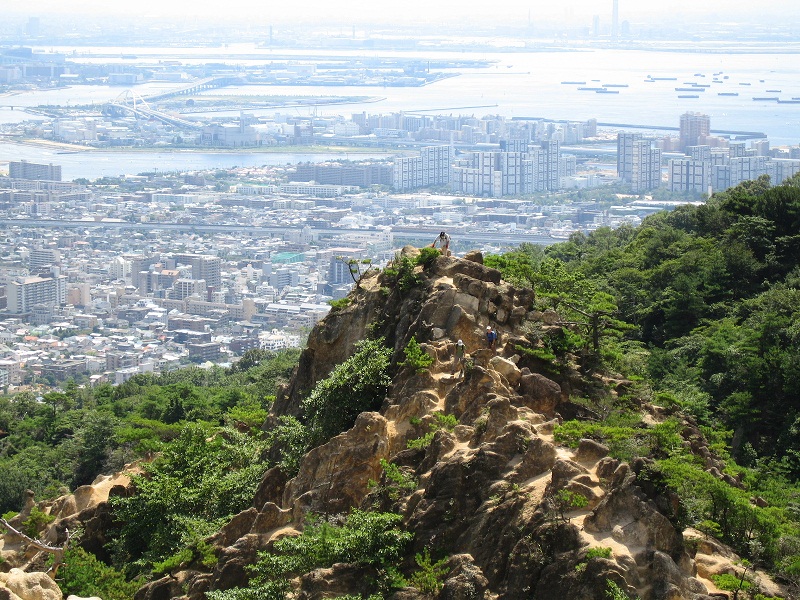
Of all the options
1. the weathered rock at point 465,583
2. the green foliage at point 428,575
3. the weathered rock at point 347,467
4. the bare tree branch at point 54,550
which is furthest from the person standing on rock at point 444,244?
the weathered rock at point 465,583

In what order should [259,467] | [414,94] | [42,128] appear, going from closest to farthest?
1. [259,467]
2. [42,128]
3. [414,94]

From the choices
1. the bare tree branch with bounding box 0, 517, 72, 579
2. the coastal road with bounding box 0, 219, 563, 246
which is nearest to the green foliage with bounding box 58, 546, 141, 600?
the bare tree branch with bounding box 0, 517, 72, 579

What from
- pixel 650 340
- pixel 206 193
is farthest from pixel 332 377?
pixel 206 193

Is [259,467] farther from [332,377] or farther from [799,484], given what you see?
[799,484]

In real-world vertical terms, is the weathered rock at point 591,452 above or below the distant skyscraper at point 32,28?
below

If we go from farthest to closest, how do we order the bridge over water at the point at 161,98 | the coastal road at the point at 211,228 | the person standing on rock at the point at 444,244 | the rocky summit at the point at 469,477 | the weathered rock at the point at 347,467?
the bridge over water at the point at 161,98, the coastal road at the point at 211,228, the person standing on rock at the point at 444,244, the weathered rock at the point at 347,467, the rocky summit at the point at 469,477

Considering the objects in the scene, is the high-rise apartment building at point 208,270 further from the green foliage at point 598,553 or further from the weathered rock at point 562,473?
the green foliage at point 598,553
